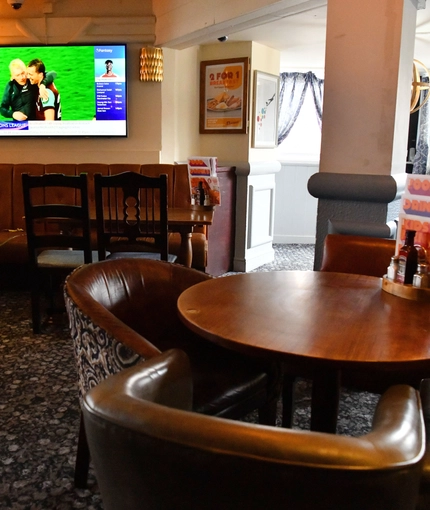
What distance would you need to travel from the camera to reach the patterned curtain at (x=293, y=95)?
727 centimetres

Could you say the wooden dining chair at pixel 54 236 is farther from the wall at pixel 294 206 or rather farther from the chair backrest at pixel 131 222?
the wall at pixel 294 206

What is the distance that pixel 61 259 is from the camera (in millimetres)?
3502

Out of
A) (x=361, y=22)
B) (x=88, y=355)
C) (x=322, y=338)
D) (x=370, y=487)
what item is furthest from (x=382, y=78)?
(x=370, y=487)

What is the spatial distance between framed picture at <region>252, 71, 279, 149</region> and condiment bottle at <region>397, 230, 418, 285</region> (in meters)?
3.80

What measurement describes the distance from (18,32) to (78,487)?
4.51 metres

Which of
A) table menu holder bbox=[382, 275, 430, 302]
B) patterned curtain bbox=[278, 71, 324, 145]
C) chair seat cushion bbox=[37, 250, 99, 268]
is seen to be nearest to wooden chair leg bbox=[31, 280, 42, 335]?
chair seat cushion bbox=[37, 250, 99, 268]

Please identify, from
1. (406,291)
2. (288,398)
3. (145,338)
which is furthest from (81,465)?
(406,291)

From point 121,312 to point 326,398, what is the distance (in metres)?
0.74

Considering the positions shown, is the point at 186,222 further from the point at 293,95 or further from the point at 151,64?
the point at 293,95

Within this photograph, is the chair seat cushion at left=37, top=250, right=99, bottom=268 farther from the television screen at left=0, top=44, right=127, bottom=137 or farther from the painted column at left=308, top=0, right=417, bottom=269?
the television screen at left=0, top=44, right=127, bottom=137

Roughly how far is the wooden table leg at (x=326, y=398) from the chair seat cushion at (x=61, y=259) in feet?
7.37

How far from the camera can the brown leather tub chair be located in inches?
53.2

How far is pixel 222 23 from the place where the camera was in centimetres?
419

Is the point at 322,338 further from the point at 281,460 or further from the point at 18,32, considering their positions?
the point at 18,32
